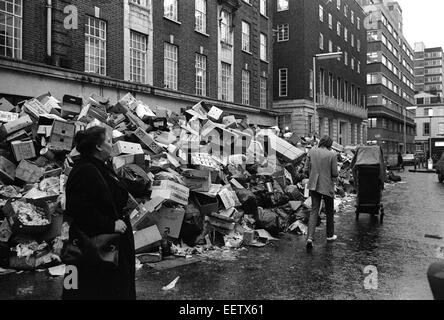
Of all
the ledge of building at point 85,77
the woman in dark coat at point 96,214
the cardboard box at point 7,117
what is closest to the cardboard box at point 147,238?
the woman in dark coat at point 96,214

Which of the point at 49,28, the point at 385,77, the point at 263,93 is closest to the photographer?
the point at 49,28

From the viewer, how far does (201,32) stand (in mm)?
24156

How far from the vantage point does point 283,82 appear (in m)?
42.0

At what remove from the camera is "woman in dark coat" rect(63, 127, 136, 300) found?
343 cm

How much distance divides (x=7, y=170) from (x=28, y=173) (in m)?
0.41

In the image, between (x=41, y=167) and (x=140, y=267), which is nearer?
(x=140, y=267)

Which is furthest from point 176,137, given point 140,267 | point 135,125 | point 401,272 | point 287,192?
point 401,272

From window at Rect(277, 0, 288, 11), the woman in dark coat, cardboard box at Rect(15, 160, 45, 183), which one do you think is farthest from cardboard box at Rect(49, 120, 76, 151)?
window at Rect(277, 0, 288, 11)

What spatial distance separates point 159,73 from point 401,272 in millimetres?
16746

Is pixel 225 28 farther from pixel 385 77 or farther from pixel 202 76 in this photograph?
pixel 385 77

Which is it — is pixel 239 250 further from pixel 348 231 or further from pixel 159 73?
pixel 159 73

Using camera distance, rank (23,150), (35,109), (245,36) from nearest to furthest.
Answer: (23,150)
(35,109)
(245,36)

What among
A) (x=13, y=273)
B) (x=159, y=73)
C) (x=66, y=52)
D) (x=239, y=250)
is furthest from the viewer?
(x=159, y=73)

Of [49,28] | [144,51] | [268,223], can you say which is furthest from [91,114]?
[144,51]
